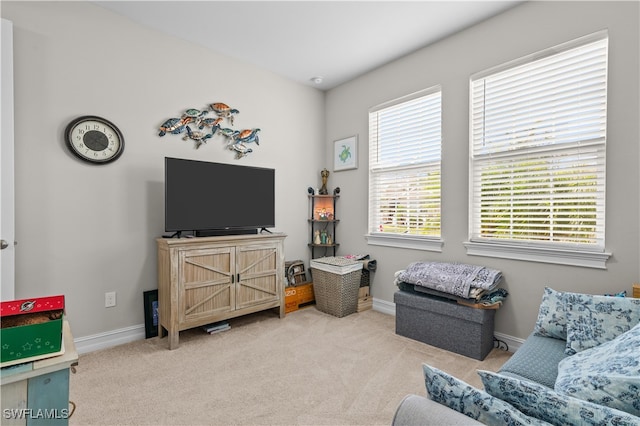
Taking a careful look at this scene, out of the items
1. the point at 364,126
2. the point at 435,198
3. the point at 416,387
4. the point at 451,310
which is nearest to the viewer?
the point at 416,387

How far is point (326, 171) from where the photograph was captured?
414 centimetres

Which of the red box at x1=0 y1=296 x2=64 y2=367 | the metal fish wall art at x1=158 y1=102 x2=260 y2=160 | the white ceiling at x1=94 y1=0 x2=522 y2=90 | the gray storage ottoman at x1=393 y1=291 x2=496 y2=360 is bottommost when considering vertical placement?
the gray storage ottoman at x1=393 y1=291 x2=496 y2=360

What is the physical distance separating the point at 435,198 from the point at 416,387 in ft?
5.80

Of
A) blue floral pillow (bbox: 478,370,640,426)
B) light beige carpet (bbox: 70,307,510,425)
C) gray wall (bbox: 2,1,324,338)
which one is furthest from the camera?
gray wall (bbox: 2,1,324,338)

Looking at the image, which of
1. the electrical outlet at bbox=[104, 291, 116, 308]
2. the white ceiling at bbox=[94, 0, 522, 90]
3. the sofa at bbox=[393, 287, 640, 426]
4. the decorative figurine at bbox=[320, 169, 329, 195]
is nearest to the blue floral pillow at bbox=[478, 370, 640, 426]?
the sofa at bbox=[393, 287, 640, 426]

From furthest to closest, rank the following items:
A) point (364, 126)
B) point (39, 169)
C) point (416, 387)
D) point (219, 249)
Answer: point (364, 126), point (219, 249), point (39, 169), point (416, 387)

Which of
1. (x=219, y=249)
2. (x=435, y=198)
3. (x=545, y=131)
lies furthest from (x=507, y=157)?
(x=219, y=249)

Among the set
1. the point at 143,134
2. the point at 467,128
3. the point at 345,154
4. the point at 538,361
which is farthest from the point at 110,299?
Answer: the point at 467,128

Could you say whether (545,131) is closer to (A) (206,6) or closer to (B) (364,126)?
(B) (364,126)

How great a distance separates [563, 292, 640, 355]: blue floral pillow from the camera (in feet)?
4.88

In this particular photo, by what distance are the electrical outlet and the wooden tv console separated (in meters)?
0.34

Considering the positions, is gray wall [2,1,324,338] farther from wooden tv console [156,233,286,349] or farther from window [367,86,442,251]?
window [367,86,442,251]

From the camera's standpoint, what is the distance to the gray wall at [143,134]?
210cm

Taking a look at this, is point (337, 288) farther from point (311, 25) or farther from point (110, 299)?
point (311, 25)
